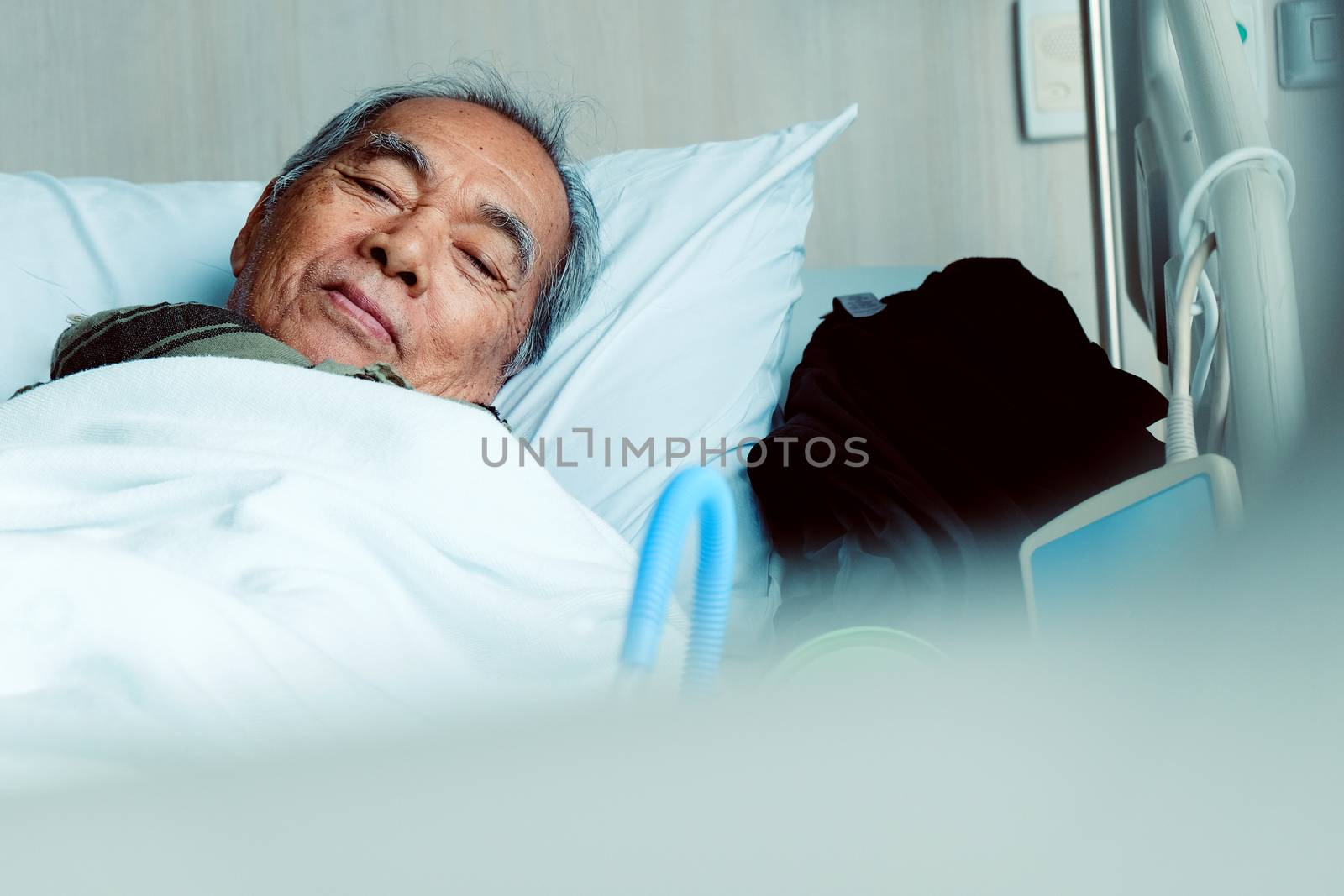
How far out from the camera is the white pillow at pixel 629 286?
1.19m

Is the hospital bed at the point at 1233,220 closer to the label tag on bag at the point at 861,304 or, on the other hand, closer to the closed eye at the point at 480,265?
the label tag on bag at the point at 861,304

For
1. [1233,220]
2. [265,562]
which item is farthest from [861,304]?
[265,562]

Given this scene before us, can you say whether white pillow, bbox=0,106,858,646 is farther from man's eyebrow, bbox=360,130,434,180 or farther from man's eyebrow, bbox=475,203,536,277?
man's eyebrow, bbox=360,130,434,180

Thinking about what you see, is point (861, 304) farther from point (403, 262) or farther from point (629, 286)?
point (403, 262)

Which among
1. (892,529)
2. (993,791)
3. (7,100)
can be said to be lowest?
(892,529)

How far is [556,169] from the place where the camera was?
1.33 m

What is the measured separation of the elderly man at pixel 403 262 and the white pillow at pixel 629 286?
0.08 meters

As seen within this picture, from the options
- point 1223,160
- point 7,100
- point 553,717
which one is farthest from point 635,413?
point 7,100

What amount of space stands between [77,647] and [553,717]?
0.42m

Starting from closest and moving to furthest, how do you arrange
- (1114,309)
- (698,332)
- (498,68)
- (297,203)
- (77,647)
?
(77,647)
(297,203)
(698,332)
(1114,309)
(498,68)

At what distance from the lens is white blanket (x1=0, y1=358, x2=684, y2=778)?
0.48 m

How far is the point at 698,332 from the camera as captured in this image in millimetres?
1273

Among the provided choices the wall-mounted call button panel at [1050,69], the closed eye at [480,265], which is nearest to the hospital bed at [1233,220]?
the closed eye at [480,265]

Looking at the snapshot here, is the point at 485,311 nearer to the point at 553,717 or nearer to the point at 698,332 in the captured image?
the point at 698,332
